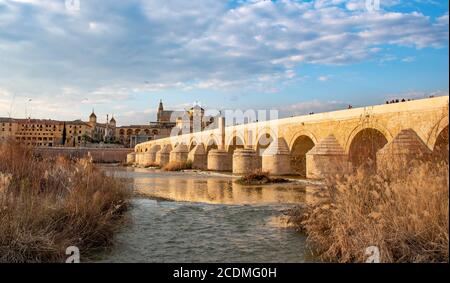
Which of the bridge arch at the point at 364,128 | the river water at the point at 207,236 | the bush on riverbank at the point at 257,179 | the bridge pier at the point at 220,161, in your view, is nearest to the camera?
the river water at the point at 207,236

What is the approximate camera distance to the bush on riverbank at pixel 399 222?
3.64 meters

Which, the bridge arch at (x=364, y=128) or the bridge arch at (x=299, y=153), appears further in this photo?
the bridge arch at (x=299, y=153)

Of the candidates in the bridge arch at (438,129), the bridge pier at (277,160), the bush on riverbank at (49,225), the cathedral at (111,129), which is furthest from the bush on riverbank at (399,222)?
the cathedral at (111,129)

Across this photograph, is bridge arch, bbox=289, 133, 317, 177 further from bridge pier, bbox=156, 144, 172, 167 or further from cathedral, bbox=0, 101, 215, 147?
cathedral, bbox=0, 101, 215, 147

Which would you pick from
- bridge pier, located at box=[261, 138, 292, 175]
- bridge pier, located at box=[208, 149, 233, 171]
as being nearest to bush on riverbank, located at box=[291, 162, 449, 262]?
bridge pier, located at box=[261, 138, 292, 175]

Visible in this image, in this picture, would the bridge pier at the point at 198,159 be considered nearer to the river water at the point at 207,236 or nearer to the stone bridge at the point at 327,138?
the stone bridge at the point at 327,138

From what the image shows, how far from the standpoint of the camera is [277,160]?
2152cm

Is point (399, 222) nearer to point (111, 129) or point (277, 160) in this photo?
point (277, 160)

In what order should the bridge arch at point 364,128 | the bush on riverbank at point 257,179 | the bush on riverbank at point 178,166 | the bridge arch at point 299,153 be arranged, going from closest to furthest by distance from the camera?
the bridge arch at point 364,128, the bush on riverbank at point 257,179, the bridge arch at point 299,153, the bush on riverbank at point 178,166

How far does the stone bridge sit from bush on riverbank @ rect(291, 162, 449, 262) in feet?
2.25

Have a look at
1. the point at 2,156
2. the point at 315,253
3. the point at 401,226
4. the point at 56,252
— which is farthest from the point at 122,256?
the point at 2,156

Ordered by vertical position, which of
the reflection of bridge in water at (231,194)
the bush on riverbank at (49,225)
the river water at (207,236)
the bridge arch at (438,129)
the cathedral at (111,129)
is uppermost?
the cathedral at (111,129)
